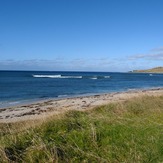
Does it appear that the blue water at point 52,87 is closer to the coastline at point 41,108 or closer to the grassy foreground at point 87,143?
the coastline at point 41,108

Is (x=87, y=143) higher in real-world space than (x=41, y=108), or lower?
higher

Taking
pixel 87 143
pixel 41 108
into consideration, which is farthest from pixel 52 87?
pixel 87 143

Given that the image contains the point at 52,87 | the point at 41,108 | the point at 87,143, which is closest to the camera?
the point at 87,143

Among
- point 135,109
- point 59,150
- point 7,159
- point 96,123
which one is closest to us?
point 7,159

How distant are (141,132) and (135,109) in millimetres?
4877

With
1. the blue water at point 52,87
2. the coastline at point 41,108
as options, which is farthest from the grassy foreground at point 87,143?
the blue water at point 52,87

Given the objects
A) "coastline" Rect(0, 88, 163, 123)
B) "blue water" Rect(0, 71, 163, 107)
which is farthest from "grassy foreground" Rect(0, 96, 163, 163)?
"blue water" Rect(0, 71, 163, 107)

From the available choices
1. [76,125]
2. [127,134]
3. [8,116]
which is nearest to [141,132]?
[127,134]

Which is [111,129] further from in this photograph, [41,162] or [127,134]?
[41,162]

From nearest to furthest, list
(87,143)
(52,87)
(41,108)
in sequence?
(87,143), (41,108), (52,87)

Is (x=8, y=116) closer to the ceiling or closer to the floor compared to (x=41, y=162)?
closer to the floor

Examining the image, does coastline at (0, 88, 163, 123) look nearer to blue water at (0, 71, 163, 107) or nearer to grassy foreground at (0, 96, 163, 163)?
blue water at (0, 71, 163, 107)

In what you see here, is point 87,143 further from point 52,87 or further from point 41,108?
point 52,87

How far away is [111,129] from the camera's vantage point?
21.2 ft
